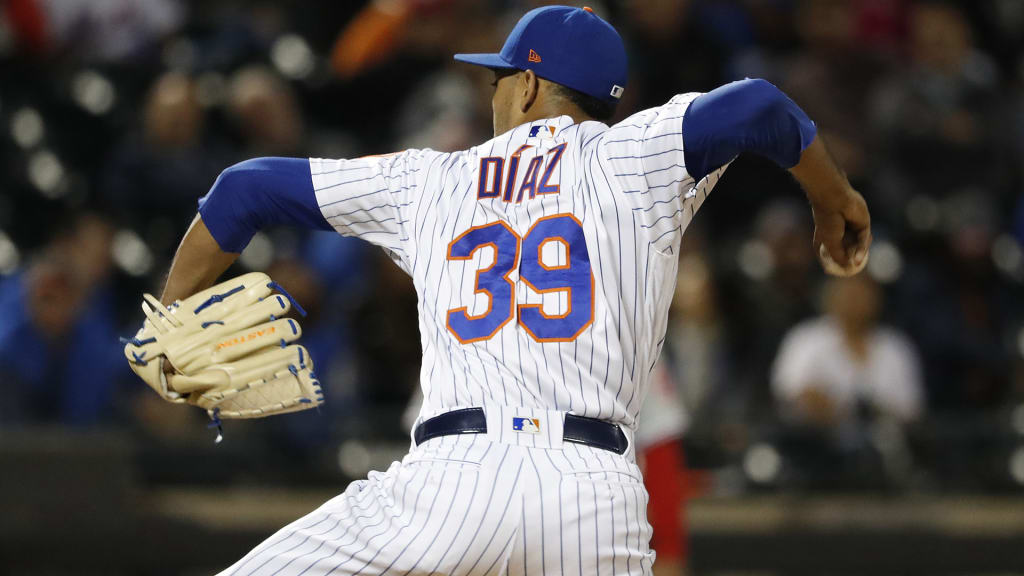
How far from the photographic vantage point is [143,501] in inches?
231

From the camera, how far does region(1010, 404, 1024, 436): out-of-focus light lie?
236 inches

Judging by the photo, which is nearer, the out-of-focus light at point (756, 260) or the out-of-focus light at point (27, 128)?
the out-of-focus light at point (756, 260)

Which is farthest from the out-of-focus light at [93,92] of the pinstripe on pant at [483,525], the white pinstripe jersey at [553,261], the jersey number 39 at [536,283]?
the pinstripe on pant at [483,525]

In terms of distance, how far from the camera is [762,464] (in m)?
5.93

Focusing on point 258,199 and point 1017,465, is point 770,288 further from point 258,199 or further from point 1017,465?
point 258,199

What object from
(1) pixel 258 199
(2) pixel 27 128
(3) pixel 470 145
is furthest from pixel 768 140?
(2) pixel 27 128

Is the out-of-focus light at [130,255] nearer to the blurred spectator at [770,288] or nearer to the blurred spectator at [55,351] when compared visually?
the blurred spectator at [55,351]

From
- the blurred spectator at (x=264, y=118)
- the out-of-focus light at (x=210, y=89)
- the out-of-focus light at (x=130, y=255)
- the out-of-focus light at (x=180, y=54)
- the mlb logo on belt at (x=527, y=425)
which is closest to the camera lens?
the mlb logo on belt at (x=527, y=425)

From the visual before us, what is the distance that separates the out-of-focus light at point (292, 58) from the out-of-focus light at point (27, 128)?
4.24 feet

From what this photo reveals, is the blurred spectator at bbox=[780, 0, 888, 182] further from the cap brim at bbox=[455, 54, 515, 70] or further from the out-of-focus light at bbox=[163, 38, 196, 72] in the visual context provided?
the cap brim at bbox=[455, 54, 515, 70]

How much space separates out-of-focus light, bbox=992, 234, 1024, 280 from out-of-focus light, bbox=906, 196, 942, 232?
0.33m

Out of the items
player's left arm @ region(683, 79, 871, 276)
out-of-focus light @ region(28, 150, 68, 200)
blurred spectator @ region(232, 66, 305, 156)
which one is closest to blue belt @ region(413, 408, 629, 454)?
player's left arm @ region(683, 79, 871, 276)

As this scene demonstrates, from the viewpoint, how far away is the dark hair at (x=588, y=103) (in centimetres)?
295

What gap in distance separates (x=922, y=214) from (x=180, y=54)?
4.12 meters
